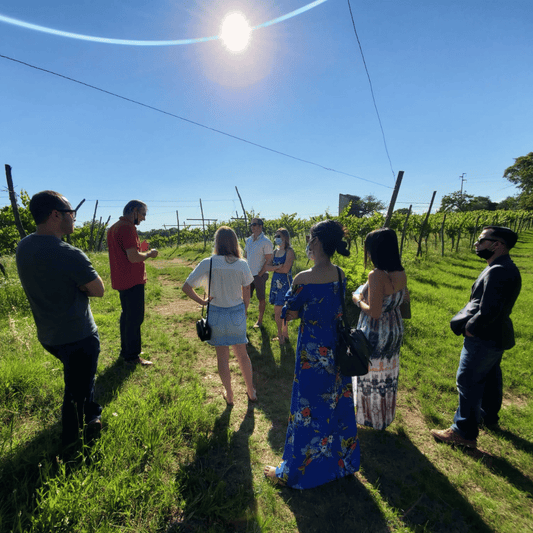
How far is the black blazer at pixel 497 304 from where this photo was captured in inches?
82.6

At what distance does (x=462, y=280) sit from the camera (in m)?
9.18

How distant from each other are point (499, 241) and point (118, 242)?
3.75 metres

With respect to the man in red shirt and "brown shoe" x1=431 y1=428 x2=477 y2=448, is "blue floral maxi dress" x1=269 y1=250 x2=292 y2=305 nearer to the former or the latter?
the man in red shirt

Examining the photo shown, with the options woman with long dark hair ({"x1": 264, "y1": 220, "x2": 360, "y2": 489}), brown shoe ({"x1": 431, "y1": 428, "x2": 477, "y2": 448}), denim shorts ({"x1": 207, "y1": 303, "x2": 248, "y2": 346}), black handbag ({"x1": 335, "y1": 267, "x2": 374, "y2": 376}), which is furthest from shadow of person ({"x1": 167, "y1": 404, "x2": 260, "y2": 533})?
brown shoe ({"x1": 431, "y1": 428, "x2": 477, "y2": 448})

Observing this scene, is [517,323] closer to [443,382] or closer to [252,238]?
[443,382]

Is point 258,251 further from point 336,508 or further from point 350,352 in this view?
point 336,508

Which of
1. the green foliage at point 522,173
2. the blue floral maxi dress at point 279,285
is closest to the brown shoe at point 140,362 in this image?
the blue floral maxi dress at point 279,285

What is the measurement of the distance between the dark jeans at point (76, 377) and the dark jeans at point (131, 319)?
134 centimetres

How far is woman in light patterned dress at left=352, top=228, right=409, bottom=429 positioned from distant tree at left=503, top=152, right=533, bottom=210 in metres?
59.2

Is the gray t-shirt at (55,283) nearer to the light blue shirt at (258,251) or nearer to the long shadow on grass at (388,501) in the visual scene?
the long shadow on grass at (388,501)

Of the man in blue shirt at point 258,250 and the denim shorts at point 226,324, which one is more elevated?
the man in blue shirt at point 258,250

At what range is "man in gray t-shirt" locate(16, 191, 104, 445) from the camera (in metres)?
1.77

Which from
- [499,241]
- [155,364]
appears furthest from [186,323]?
[499,241]

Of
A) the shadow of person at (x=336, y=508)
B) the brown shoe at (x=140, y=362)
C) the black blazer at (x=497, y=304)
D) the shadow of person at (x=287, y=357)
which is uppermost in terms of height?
the black blazer at (x=497, y=304)
